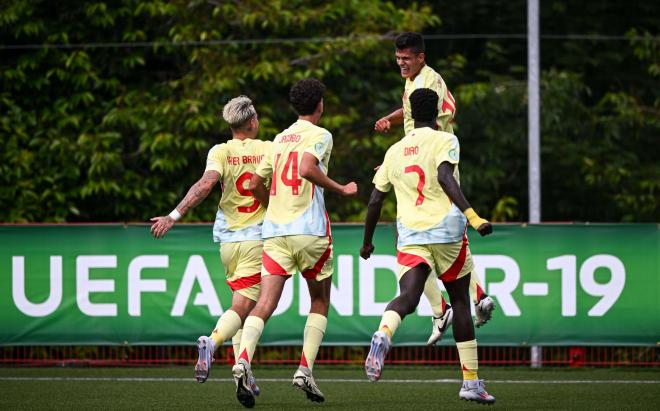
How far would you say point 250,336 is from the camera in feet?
30.9

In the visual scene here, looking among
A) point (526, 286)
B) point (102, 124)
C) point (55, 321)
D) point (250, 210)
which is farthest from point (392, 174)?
point (102, 124)

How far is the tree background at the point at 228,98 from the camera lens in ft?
58.0

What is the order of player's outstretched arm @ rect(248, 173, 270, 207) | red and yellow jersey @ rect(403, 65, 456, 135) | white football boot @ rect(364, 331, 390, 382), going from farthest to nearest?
red and yellow jersey @ rect(403, 65, 456, 135) < player's outstretched arm @ rect(248, 173, 270, 207) < white football boot @ rect(364, 331, 390, 382)

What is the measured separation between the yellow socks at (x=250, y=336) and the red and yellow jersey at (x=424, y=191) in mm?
1239

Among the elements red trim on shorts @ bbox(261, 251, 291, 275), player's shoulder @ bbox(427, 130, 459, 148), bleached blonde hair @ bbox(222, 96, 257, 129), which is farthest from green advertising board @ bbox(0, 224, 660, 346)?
player's shoulder @ bbox(427, 130, 459, 148)

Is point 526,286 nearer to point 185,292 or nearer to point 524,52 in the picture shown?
point 185,292

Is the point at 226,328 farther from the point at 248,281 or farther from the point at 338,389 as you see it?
the point at 338,389

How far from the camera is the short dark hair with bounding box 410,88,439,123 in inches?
361

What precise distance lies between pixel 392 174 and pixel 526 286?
5117mm

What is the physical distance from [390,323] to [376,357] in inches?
15.5

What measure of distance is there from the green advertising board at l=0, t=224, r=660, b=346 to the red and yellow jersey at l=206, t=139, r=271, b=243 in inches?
145

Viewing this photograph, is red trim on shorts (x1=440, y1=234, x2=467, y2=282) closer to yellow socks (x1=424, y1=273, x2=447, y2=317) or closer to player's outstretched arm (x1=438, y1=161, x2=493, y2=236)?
player's outstretched arm (x1=438, y1=161, x2=493, y2=236)

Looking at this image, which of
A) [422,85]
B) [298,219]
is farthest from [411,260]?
[422,85]

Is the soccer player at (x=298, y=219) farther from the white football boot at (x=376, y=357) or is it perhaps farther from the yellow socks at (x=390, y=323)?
the white football boot at (x=376, y=357)
